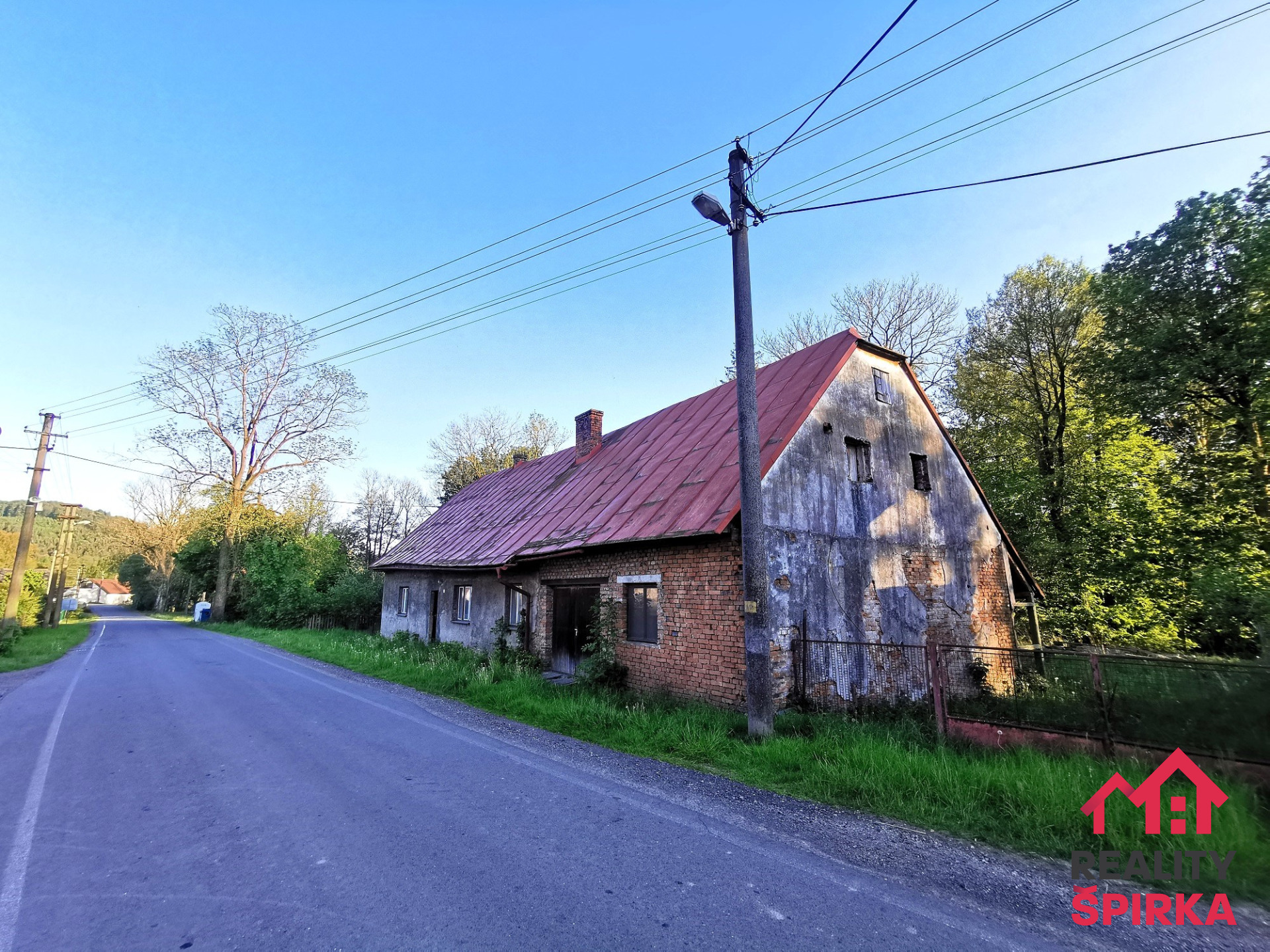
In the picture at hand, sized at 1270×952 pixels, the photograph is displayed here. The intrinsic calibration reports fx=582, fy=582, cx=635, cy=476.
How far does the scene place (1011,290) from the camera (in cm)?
2352

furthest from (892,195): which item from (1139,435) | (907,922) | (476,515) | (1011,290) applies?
(1011,290)

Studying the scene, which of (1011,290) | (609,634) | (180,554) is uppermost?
(1011,290)

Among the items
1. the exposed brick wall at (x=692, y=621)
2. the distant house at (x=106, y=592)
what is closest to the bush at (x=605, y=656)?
the exposed brick wall at (x=692, y=621)

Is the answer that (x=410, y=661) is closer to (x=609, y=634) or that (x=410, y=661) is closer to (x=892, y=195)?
(x=609, y=634)

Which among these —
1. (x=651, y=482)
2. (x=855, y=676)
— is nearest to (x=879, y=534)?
(x=855, y=676)

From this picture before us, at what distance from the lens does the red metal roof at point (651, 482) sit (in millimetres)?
10172

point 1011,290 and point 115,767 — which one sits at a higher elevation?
point 1011,290

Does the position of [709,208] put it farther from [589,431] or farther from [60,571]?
[60,571]

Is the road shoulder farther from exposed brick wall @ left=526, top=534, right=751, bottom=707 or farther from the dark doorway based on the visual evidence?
the dark doorway

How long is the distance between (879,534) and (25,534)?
103 feet

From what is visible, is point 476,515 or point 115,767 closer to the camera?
point 115,767

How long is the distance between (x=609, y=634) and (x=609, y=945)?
7.98 metres

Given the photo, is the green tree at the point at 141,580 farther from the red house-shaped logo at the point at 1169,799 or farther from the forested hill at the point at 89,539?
the red house-shaped logo at the point at 1169,799

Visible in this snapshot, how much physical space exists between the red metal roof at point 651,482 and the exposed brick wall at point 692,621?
1.65ft
